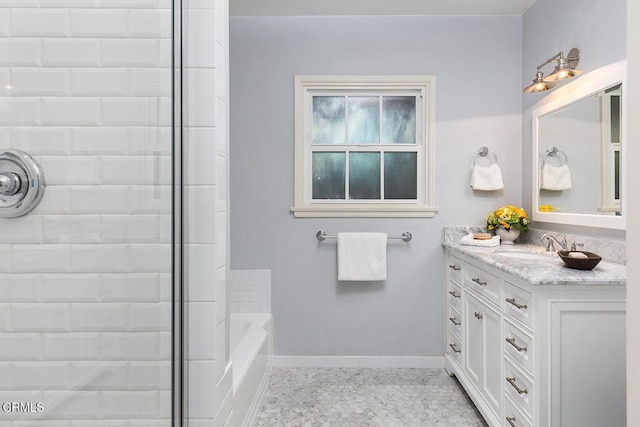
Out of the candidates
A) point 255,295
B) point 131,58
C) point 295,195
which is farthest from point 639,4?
point 255,295

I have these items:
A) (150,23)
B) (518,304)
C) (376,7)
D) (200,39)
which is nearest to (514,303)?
(518,304)

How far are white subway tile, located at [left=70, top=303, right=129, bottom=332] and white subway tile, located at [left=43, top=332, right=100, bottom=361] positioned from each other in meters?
0.02

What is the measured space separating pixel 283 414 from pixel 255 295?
33.9 inches

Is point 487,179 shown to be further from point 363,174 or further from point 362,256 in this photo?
point 362,256

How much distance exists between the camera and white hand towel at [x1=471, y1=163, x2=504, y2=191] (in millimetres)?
2625

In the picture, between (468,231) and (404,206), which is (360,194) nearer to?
(404,206)

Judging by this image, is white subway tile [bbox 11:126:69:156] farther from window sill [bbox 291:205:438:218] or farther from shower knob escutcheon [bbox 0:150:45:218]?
window sill [bbox 291:205:438:218]

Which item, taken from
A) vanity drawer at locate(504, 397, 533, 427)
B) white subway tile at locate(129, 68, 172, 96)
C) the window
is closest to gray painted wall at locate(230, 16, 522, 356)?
the window

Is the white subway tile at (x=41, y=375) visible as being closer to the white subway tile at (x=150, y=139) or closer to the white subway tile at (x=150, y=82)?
the white subway tile at (x=150, y=139)

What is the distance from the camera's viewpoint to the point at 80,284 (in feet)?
2.66

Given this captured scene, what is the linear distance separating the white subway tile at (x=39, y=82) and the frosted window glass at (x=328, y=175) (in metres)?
2.06

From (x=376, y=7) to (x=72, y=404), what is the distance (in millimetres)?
2740

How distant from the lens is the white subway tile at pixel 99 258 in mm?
806

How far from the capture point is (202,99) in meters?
1.03
